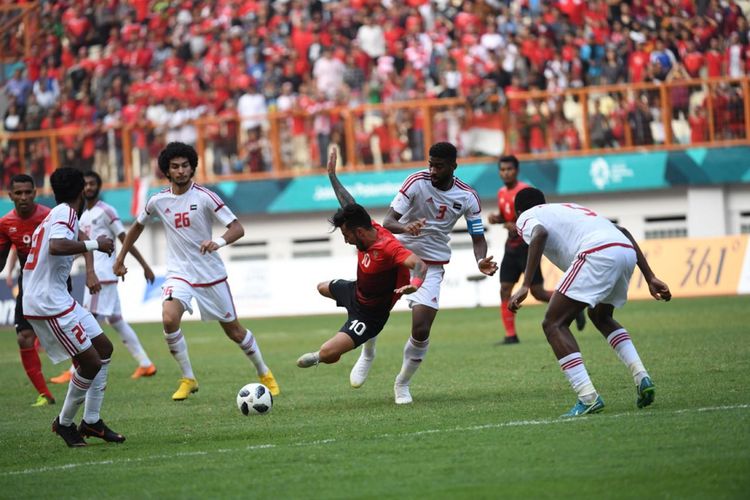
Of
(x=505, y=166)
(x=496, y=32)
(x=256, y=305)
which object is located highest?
(x=496, y=32)

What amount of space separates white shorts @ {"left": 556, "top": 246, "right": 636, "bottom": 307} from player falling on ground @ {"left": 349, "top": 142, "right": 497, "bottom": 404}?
1.76 m

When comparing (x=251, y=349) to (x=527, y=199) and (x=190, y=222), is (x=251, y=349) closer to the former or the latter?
(x=190, y=222)

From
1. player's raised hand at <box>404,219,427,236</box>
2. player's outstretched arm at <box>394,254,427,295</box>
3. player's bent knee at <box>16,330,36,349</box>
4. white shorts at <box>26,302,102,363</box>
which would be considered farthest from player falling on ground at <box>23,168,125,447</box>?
player's bent knee at <box>16,330,36,349</box>

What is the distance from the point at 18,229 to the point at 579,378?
593cm

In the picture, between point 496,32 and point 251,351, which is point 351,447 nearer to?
point 251,351

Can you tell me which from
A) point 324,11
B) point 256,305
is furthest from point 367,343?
point 324,11

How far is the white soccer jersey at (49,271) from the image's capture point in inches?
384

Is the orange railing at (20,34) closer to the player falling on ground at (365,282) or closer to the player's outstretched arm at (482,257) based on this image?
the player falling on ground at (365,282)

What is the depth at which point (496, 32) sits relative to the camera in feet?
96.4

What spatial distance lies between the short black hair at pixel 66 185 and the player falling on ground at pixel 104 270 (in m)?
5.44

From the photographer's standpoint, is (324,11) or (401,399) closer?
(401,399)

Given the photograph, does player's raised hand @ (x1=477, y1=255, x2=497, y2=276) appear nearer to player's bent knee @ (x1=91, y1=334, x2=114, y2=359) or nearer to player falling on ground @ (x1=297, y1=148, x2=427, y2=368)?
player falling on ground @ (x1=297, y1=148, x2=427, y2=368)

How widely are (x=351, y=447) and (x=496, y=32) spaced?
21611 millimetres

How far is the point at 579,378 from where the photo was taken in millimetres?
9867
